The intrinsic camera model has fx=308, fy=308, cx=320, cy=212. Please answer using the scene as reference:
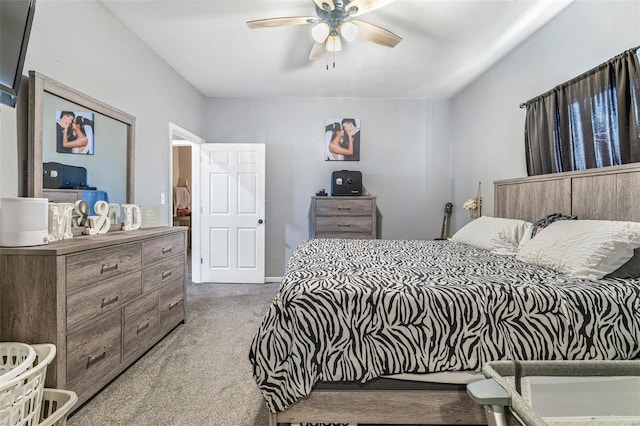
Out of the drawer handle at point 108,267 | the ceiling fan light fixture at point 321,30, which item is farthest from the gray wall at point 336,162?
the drawer handle at point 108,267

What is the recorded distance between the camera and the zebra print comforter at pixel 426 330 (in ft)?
4.16

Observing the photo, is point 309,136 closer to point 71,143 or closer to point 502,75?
point 502,75

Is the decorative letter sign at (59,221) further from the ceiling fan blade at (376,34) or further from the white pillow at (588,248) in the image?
the white pillow at (588,248)

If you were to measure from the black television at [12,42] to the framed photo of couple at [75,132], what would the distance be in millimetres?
469

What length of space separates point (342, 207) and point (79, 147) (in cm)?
267

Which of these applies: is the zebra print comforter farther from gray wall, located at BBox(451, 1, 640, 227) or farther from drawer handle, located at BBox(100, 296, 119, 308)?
gray wall, located at BBox(451, 1, 640, 227)

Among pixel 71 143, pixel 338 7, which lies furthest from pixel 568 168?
pixel 71 143

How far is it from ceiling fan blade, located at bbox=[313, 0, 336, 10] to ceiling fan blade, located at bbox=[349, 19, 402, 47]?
21cm

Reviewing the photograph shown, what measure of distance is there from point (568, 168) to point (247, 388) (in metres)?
2.65

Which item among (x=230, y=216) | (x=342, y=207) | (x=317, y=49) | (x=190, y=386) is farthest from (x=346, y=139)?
(x=190, y=386)

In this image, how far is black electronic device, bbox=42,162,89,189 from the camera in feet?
6.04

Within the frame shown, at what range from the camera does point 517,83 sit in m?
2.91

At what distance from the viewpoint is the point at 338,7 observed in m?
2.10

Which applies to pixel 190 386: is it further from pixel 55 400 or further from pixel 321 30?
pixel 321 30
